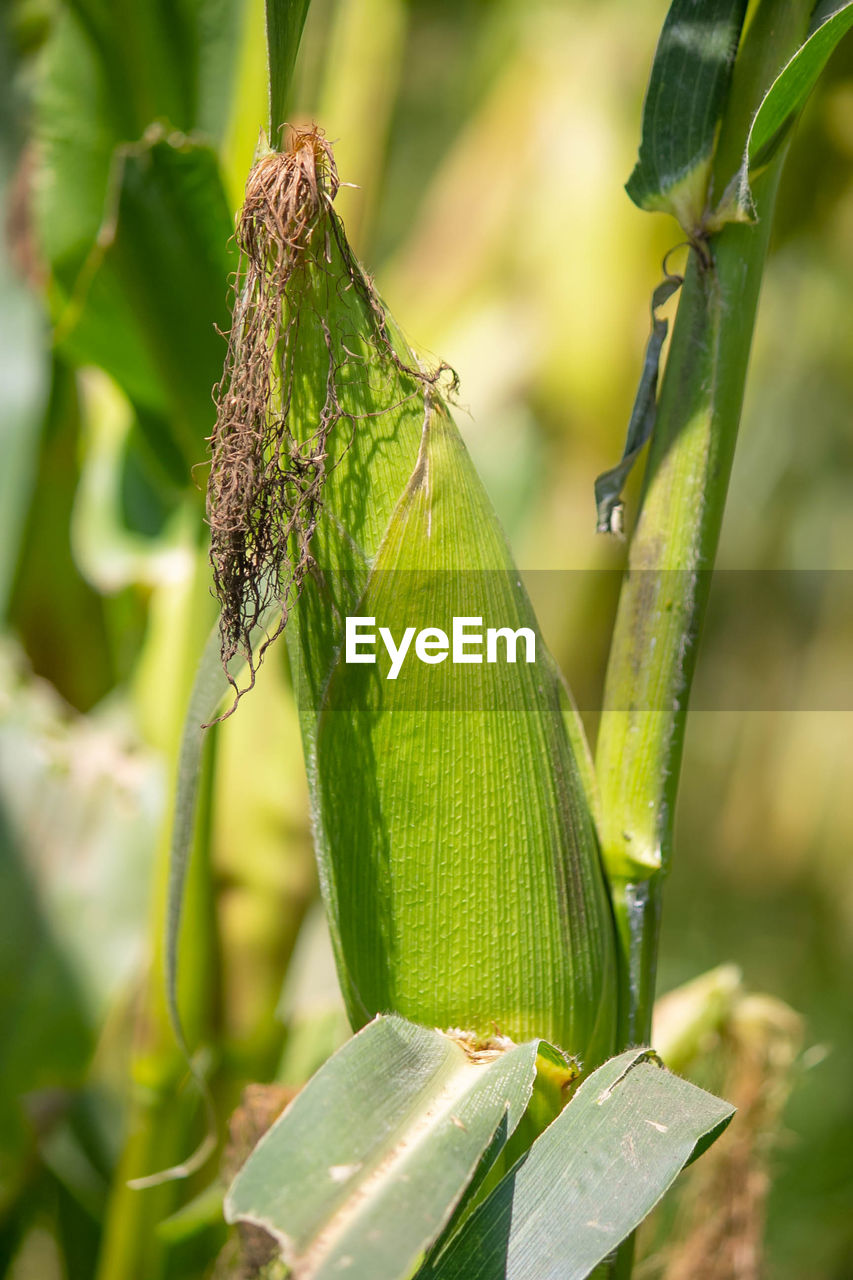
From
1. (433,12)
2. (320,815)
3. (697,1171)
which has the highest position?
(433,12)

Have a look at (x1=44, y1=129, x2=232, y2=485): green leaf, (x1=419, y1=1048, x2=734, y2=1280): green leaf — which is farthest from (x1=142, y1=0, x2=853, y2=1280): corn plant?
(x1=44, y1=129, x2=232, y2=485): green leaf

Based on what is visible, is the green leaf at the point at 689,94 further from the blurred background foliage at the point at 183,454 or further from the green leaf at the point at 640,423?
the blurred background foliage at the point at 183,454

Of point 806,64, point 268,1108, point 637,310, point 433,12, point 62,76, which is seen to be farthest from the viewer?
point 433,12

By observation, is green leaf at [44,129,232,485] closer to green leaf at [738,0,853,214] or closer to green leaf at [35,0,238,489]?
green leaf at [35,0,238,489]

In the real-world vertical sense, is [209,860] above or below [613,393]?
below

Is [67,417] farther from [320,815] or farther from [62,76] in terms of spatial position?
[320,815]

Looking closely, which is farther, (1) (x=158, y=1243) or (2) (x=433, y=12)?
(2) (x=433, y=12)

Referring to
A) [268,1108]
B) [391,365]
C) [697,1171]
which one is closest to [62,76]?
[391,365]
